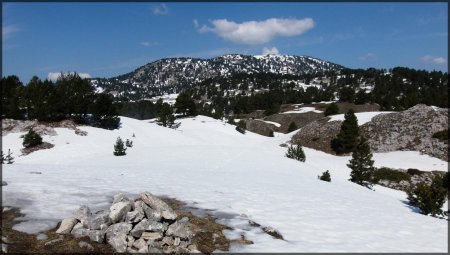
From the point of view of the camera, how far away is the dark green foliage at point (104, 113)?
5662 cm

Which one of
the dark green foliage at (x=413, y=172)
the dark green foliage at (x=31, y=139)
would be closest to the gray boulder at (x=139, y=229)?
the dark green foliage at (x=31, y=139)

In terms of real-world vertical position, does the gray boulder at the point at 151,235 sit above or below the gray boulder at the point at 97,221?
below

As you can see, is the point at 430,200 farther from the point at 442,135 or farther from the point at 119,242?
the point at 442,135

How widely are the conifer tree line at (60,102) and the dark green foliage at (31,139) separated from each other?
29.0ft

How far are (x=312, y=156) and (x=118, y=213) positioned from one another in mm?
46927

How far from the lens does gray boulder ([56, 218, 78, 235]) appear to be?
1032 centimetres

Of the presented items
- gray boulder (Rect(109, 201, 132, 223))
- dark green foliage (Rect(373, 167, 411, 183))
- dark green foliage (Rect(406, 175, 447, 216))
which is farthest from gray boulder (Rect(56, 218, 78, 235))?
dark green foliage (Rect(373, 167, 411, 183))

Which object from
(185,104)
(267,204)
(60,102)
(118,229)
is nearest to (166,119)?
(185,104)

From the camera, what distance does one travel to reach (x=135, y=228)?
9766 millimetres

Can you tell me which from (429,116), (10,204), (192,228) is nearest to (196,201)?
(192,228)

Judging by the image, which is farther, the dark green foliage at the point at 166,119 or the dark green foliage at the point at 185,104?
the dark green foliage at the point at 185,104

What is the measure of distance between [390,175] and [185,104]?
51063 mm

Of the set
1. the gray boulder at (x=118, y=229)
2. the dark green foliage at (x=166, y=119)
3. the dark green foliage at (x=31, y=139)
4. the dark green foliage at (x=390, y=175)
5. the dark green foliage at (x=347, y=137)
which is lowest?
the dark green foliage at (x=390, y=175)

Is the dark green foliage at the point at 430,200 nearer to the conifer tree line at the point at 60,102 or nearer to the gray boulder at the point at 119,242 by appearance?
the gray boulder at the point at 119,242
